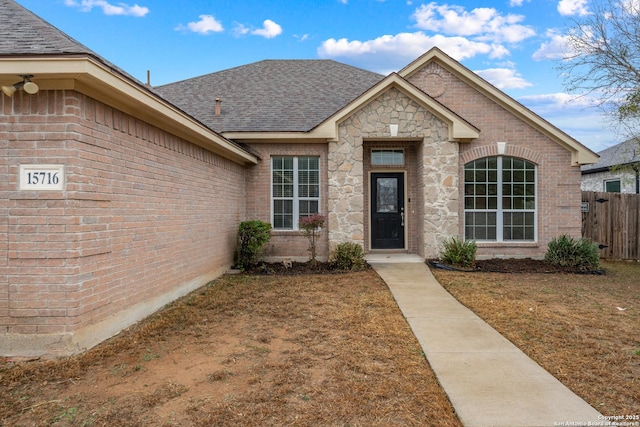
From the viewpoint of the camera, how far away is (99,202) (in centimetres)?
432

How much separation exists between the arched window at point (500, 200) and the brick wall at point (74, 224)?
8312 millimetres

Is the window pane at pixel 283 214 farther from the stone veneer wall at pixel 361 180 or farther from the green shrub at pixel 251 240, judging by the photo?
the stone veneer wall at pixel 361 180

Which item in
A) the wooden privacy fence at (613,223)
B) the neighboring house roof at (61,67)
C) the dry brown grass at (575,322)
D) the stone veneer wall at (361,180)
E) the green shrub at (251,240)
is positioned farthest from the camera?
the wooden privacy fence at (613,223)

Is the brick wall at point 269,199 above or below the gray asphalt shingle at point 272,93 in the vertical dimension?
below

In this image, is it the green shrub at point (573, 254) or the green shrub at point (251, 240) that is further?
the green shrub at point (573, 254)

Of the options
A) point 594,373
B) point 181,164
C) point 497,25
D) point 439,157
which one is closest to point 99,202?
point 181,164

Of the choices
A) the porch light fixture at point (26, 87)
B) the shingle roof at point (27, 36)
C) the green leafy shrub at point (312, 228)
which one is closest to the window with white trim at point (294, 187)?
the green leafy shrub at point (312, 228)

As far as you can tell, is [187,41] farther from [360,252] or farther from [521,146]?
[521,146]

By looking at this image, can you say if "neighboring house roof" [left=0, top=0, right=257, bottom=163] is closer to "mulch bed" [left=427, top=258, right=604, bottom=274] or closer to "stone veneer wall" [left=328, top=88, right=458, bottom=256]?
"stone veneer wall" [left=328, top=88, right=458, bottom=256]

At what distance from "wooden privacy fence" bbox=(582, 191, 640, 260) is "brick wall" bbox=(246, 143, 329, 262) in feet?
28.2

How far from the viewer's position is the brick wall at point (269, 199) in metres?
10.3

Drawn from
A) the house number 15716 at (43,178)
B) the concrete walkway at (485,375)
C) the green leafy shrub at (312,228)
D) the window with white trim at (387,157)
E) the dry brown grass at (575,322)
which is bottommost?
the concrete walkway at (485,375)

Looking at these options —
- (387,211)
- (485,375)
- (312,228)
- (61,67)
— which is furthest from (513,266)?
(61,67)

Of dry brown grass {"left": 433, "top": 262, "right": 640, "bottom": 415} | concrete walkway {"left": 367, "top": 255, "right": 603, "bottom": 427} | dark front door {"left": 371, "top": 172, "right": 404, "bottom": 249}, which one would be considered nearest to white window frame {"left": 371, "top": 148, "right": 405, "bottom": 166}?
dark front door {"left": 371, "top": 172, "right": 404, "bottom": 249}
